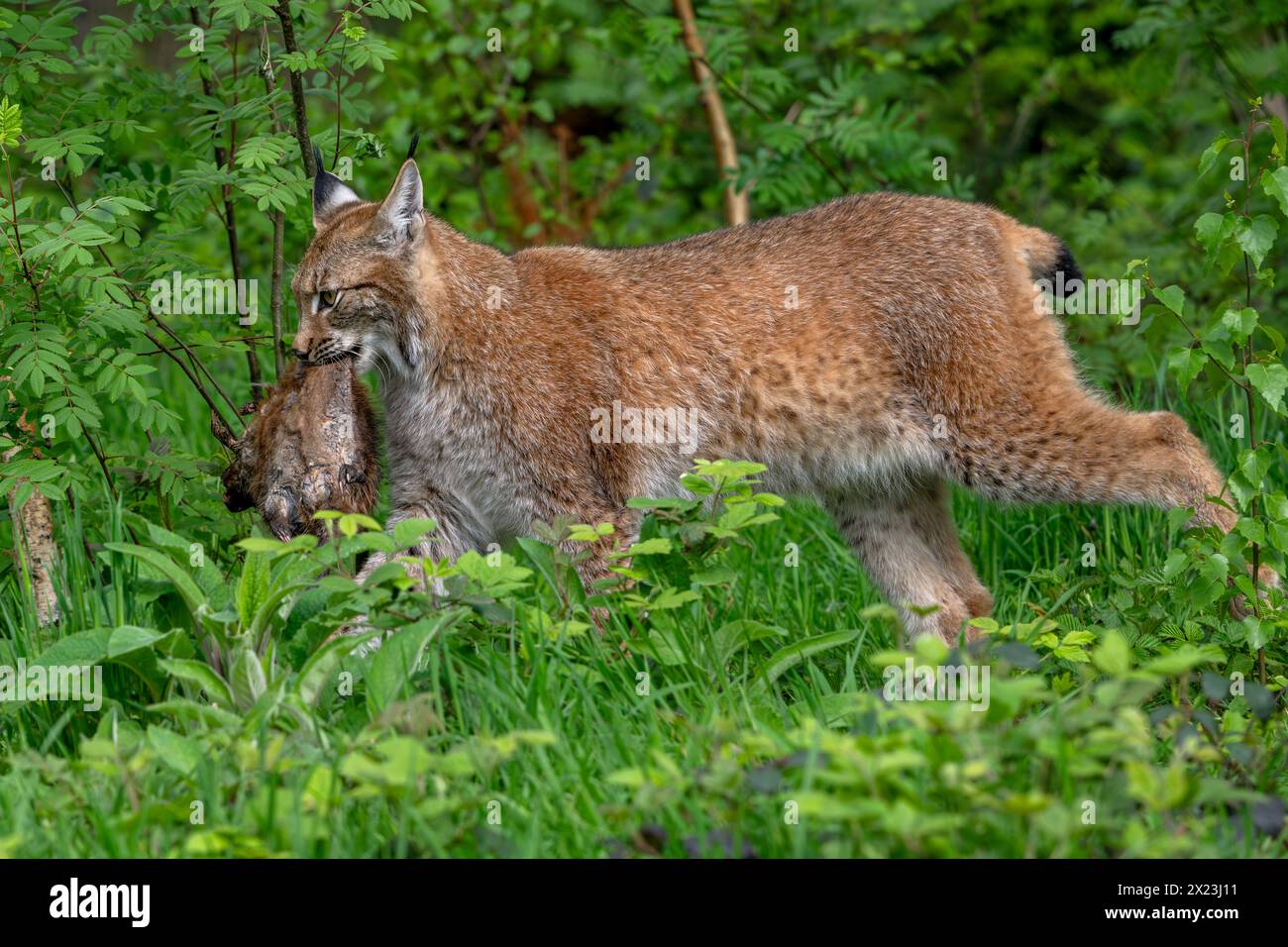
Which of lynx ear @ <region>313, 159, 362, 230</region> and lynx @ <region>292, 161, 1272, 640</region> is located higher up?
lynx ear @ <region>313, 159, 362, 230</region>

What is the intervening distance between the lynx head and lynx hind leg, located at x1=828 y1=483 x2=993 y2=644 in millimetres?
1694

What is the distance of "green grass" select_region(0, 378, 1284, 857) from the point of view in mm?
2840

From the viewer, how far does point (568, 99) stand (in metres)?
8.27

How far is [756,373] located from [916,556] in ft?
2.90

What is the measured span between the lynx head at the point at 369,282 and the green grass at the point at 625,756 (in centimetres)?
89

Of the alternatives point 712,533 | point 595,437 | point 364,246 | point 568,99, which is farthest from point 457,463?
point 568,99

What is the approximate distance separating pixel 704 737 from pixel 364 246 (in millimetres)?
2183

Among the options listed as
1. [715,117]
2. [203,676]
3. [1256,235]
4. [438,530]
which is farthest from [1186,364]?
[715,117]

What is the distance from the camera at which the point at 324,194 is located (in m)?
5.04

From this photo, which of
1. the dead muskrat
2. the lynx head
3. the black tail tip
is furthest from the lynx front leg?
the black tail tip

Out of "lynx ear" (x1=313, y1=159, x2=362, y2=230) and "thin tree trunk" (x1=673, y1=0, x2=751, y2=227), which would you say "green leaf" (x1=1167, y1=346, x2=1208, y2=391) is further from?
"thin tree trunk" (x1=673, y1=0, x2=751, y2=227)

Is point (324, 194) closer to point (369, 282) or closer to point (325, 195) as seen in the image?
point (325, 195)

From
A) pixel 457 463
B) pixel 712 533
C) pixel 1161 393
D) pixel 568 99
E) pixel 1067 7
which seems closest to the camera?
Answer: pixel 712 533

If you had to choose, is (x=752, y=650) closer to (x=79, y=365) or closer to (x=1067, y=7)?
(x=79, y=365)
